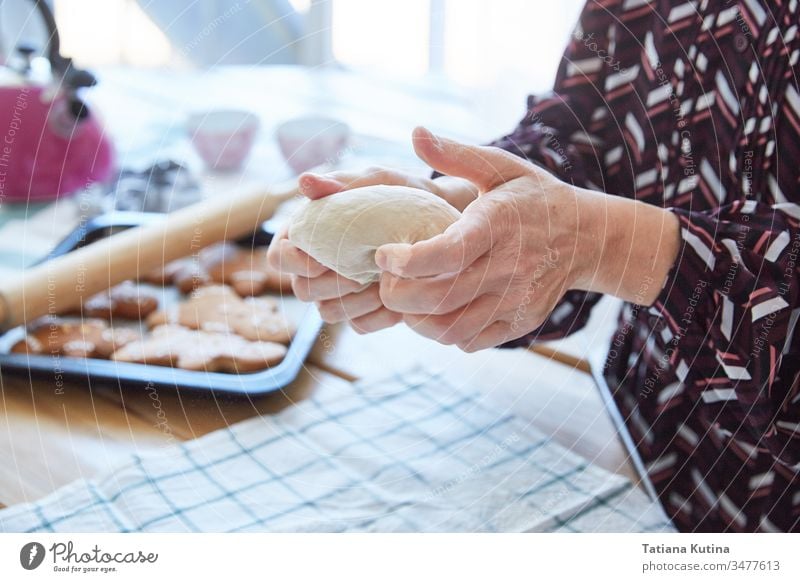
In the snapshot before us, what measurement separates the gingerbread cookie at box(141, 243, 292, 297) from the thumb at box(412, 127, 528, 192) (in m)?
0.25

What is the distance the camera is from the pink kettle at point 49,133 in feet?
1.79

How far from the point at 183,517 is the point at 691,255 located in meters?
0.30

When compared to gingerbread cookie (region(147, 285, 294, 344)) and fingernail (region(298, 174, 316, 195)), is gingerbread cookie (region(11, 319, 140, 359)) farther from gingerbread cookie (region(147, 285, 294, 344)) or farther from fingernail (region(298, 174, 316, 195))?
fingernail (region(298, 174, 316, 195))

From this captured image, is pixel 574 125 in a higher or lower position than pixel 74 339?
higher

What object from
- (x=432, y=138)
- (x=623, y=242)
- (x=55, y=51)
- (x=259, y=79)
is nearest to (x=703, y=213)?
(x=623, y=242)

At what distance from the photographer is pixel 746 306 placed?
44 cm

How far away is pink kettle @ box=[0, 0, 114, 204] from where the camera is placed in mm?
544

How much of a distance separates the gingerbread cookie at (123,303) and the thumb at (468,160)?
0.89 ft

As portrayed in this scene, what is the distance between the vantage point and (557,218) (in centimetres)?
44

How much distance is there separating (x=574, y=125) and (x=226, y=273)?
282mm

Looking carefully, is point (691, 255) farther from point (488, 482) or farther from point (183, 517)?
point (183, 517)

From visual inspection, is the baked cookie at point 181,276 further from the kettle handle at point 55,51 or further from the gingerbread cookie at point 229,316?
the kettle handle at point 55,51

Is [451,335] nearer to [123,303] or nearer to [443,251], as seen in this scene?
[443,251]
